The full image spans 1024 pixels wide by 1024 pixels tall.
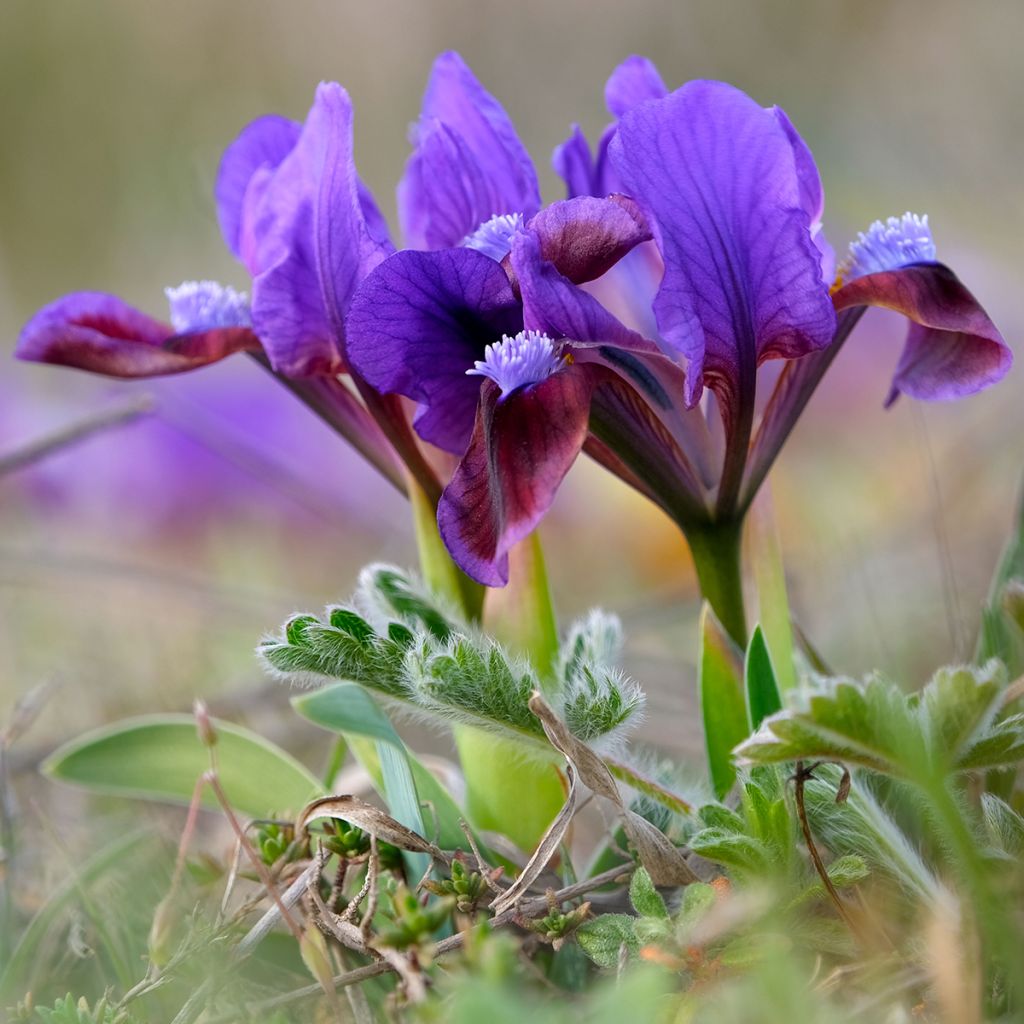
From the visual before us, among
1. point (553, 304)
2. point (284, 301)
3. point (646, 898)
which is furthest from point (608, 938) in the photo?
point (284, 301)

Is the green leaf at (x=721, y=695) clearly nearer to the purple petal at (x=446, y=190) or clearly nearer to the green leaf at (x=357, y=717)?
the green leaf at (x=357, y=717)

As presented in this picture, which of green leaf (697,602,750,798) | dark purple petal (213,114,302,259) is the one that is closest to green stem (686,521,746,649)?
green leaf (697,602,750,798)

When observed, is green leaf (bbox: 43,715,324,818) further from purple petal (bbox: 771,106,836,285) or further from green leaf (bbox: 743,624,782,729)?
purple petal (bbox: 771,106,836,285)

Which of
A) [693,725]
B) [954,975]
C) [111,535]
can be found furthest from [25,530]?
[954,975]

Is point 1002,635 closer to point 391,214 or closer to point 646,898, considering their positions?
point 646,898

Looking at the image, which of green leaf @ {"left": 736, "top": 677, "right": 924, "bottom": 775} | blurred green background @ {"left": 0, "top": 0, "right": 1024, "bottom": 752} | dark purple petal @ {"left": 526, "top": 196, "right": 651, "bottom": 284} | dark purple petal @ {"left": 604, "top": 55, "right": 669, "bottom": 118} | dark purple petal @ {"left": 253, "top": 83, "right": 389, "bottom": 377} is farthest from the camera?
blurred green background @ {"left": 0, "top": 0, "right": 1024, "bottom": 752}
